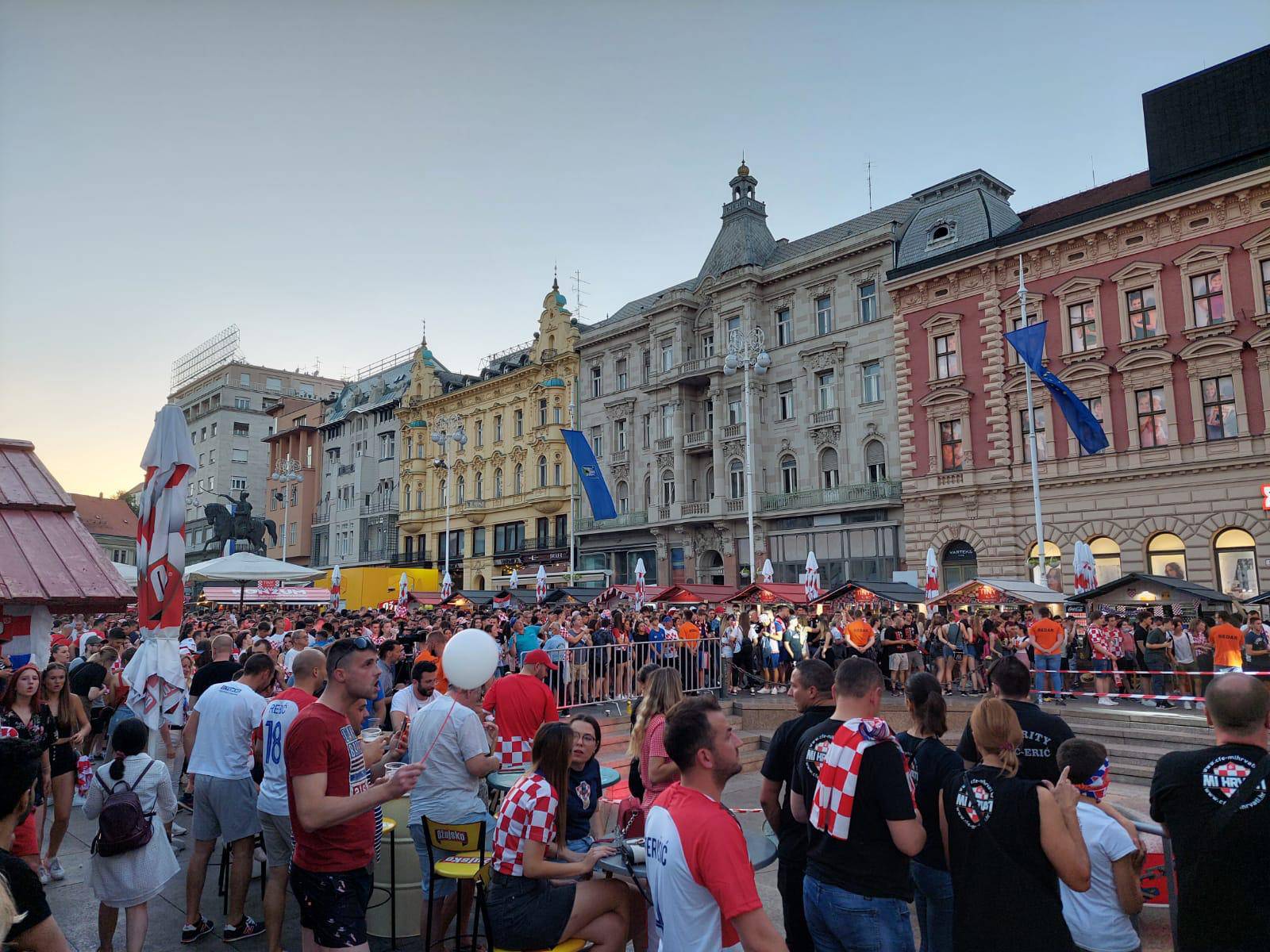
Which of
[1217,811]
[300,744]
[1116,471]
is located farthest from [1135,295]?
[300,744]

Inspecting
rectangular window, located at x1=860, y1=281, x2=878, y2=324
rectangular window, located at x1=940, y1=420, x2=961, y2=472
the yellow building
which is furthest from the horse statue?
rectangular window, located at x1=940, y1=420, x2=961, y2=472

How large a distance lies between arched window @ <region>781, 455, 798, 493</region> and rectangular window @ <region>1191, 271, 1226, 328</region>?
1682 centimetres

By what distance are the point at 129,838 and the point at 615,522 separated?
41417mm

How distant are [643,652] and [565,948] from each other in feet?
38.3

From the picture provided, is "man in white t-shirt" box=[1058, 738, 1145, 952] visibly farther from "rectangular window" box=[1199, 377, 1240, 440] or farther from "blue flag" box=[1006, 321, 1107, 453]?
"rectangular window" box=[1199, 377, 1240, 440]

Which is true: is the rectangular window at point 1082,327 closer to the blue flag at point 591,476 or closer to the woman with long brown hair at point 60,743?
the blue flag at point 591,476

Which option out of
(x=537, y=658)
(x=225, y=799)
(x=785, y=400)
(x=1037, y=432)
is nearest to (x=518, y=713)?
(x=537, y=658)

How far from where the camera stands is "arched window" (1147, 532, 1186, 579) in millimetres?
27375

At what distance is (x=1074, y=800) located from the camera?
3.78 m

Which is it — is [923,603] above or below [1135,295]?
below

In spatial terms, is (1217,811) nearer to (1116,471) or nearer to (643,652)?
(643,652)

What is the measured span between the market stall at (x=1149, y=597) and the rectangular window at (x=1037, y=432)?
31.7 ft

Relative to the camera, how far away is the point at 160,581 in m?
7.86

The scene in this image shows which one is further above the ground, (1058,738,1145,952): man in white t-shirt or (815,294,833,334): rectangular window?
(815,294,833,334): rectangular window
